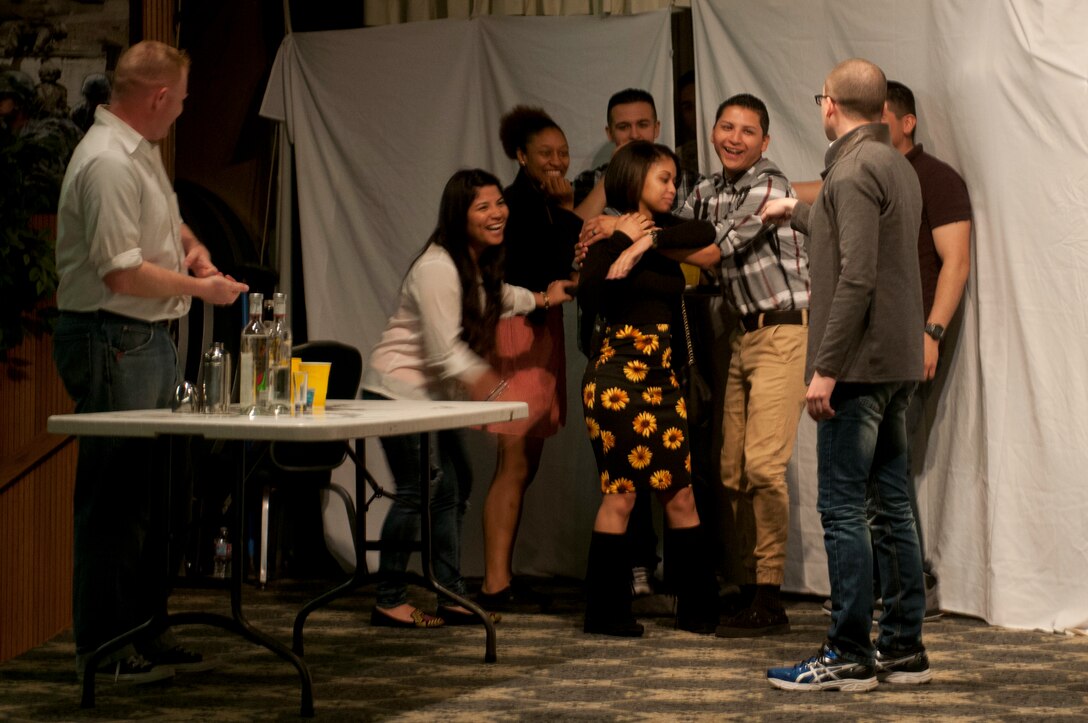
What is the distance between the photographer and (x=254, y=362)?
10.4 ft

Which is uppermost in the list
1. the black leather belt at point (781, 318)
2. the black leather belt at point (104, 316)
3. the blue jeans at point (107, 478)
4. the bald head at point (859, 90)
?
the bald head at point (859, 90)

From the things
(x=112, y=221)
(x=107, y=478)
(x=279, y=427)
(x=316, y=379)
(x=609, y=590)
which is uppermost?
(x=112, y=221)

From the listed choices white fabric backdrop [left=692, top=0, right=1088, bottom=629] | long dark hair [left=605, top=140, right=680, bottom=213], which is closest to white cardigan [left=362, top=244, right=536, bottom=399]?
long dark hair [left=605, top=140, right=680, bottom=213]

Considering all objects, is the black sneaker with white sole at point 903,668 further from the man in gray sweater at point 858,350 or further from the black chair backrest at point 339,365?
the black chair backrest at point 339,365

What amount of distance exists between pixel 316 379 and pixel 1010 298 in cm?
237

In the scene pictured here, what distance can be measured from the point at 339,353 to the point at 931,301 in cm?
206

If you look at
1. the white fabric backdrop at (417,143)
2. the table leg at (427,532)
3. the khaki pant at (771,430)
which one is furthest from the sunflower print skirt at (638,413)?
the white fabric backdrop at (417,143)

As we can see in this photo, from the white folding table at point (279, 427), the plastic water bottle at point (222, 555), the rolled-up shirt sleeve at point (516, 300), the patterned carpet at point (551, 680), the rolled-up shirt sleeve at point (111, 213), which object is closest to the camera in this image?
the white folding table at point (279, 427)

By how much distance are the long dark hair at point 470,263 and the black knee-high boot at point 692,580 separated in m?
0.86

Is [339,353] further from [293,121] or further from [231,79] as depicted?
[231,79]

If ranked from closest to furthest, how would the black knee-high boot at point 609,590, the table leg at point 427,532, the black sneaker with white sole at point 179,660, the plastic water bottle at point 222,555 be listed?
1. the black sneaker with white sole at point 179,660
2. the table leg at point 427,532
3. the black knee-high boot at point 609,590
4. the plastic water bottle at point 222,555

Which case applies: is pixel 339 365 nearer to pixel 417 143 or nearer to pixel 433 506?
pixel 433 506

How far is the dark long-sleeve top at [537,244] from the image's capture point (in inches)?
179

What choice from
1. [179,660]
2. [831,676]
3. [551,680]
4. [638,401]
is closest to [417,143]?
[638,401]
